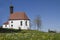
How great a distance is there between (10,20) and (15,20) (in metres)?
3.18

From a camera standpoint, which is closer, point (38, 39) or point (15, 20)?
Result: point (38, 39)

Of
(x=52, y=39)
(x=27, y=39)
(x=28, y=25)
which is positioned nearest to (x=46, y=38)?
(x=52, y=39)

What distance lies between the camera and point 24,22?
457 ft

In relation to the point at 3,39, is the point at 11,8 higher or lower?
higher

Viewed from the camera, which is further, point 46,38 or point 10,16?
point 10,16

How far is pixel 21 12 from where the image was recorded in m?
138

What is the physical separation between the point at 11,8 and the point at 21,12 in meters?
8.55

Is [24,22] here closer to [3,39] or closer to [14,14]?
[14,14]

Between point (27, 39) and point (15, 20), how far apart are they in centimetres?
13417

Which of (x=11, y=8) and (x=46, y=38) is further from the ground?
(x=11, y=8)

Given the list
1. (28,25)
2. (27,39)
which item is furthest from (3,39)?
(28,25)

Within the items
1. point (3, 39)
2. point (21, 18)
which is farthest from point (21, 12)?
point (3, 39)

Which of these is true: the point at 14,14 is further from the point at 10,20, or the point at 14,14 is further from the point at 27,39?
the point at 27,39

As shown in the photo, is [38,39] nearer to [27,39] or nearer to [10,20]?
[27,39]
